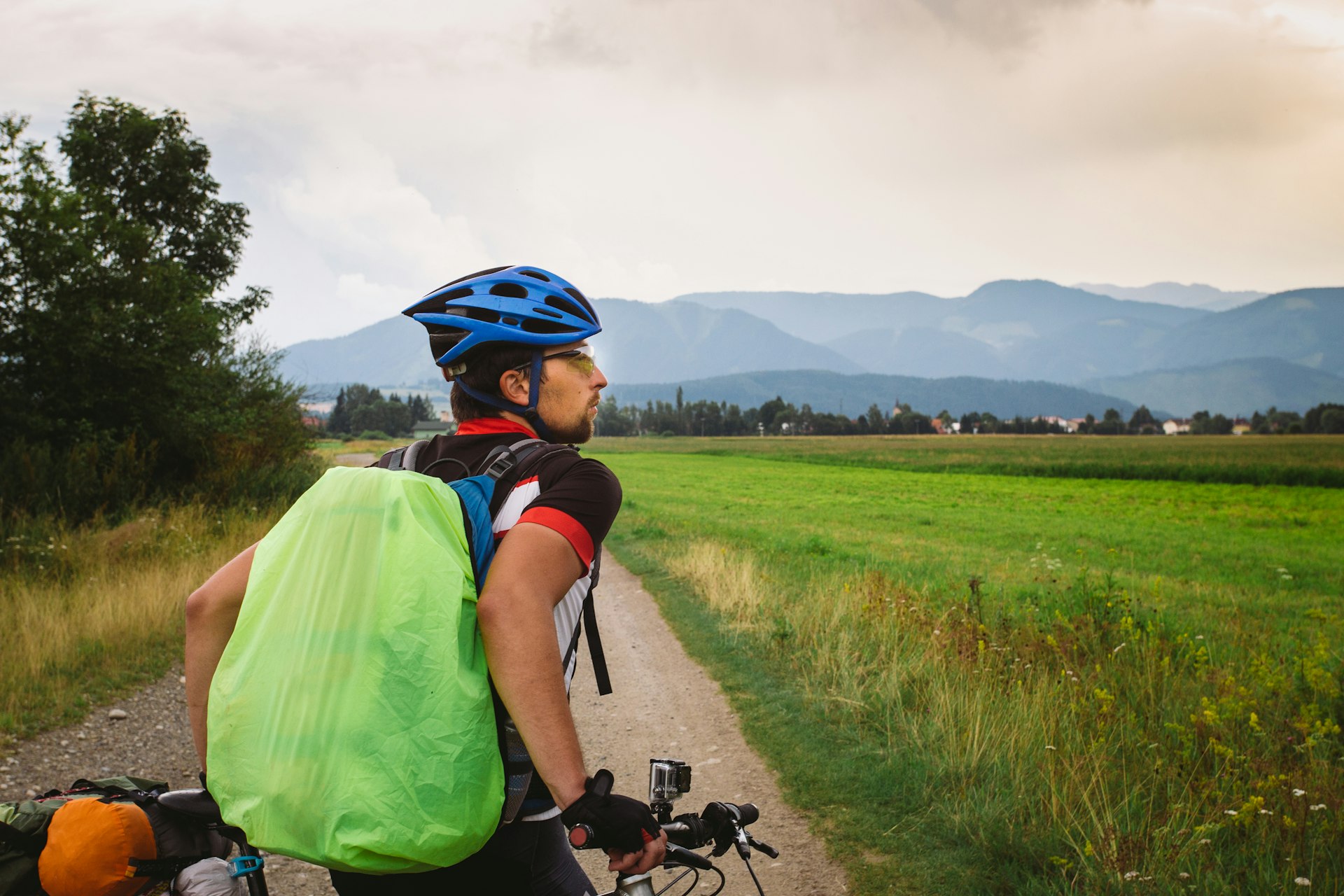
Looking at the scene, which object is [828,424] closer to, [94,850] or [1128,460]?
[1128,460]

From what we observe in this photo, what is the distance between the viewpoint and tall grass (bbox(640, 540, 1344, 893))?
392 centimetres

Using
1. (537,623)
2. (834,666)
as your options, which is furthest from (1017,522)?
(537,623)

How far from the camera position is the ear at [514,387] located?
1894mm

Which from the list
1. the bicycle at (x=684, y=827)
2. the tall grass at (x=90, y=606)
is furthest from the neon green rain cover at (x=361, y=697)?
the tall grass at (x=90, y=606)

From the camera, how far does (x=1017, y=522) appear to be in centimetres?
2683

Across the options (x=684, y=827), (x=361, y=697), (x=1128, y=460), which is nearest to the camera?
(x=361, y=697)

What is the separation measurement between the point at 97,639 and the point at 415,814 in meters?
7.59

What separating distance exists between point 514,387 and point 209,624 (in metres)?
0.78

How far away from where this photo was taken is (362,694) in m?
1.39

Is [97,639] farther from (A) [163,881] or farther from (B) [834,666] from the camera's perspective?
(A) [163,881]

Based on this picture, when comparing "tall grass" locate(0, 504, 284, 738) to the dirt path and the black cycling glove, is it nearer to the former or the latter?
the dirt path

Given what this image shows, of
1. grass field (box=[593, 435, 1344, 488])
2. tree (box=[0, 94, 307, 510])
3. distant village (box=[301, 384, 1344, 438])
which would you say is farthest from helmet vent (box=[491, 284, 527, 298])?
distant village (box=[301, 384, 1344, 438])

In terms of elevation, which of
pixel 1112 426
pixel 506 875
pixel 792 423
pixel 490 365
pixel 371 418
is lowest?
pixel 506 875

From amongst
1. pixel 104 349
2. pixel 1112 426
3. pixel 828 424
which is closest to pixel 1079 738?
pixel 104 349
